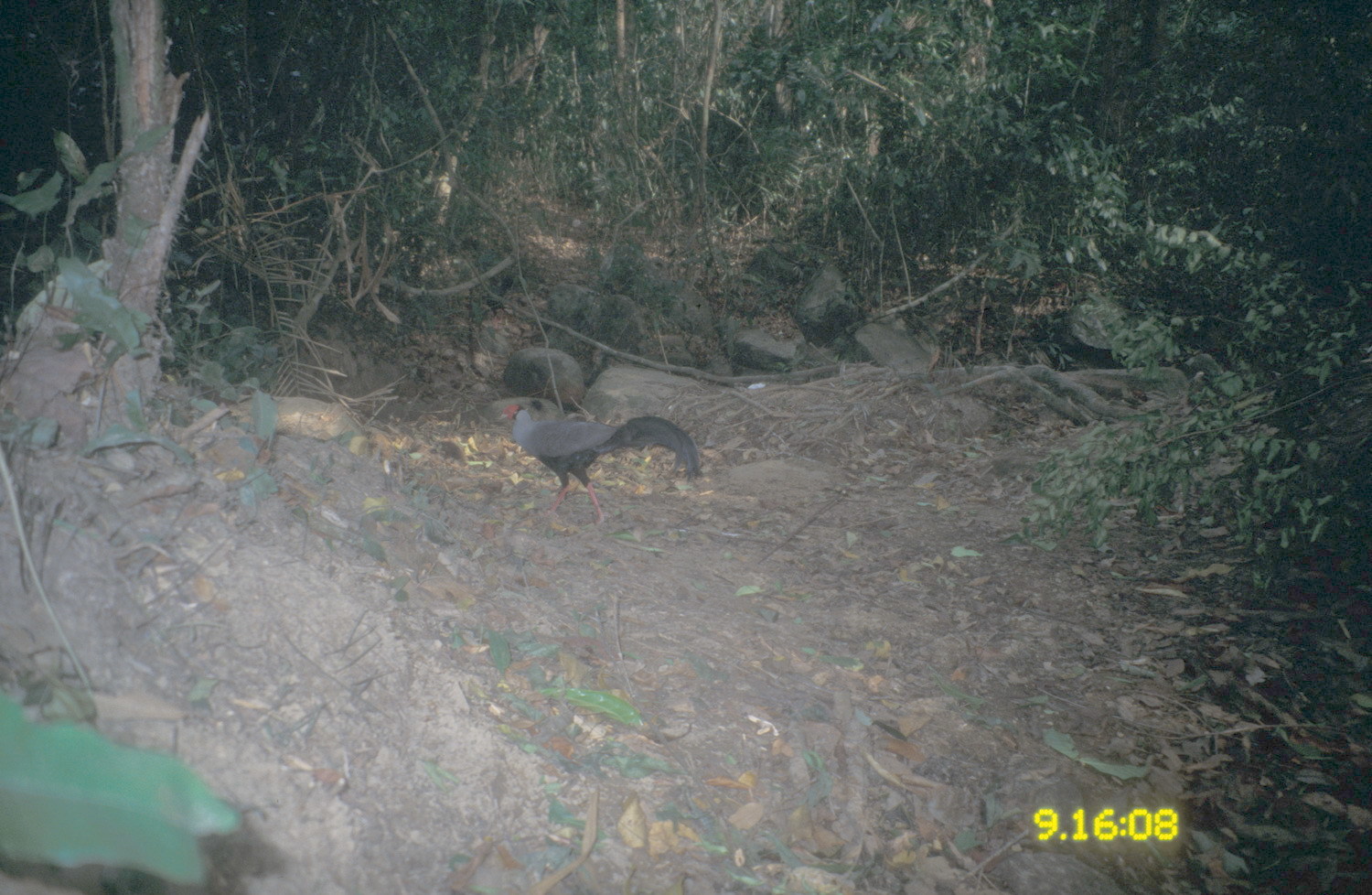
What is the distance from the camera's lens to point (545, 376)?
7102 mm

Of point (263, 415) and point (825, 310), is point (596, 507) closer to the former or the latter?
point (263, 415)

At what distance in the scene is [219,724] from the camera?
1.69 metres

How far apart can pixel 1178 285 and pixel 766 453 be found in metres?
4.08

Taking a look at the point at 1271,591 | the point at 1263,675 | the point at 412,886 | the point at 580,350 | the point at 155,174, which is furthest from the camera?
the point at 580,350

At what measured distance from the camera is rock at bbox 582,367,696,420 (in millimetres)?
6309

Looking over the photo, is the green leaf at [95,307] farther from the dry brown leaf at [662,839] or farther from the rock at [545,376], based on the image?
the rock at [545,376]

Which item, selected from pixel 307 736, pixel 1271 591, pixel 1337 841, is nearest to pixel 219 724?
pixel 307 736

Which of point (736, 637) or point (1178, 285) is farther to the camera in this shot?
point (1178, 285)

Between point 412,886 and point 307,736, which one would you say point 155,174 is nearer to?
point 307,736

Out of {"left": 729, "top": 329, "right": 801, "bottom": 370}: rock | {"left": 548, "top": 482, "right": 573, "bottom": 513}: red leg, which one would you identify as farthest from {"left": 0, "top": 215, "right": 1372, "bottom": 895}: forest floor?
{"left": 729, "top": 329, "right": 801, "bottom": 370}: rock

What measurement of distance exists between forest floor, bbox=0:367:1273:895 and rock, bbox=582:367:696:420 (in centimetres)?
243

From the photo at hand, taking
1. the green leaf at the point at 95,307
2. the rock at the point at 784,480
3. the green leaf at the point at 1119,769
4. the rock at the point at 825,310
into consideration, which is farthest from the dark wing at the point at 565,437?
the rock at the point at 825,310
